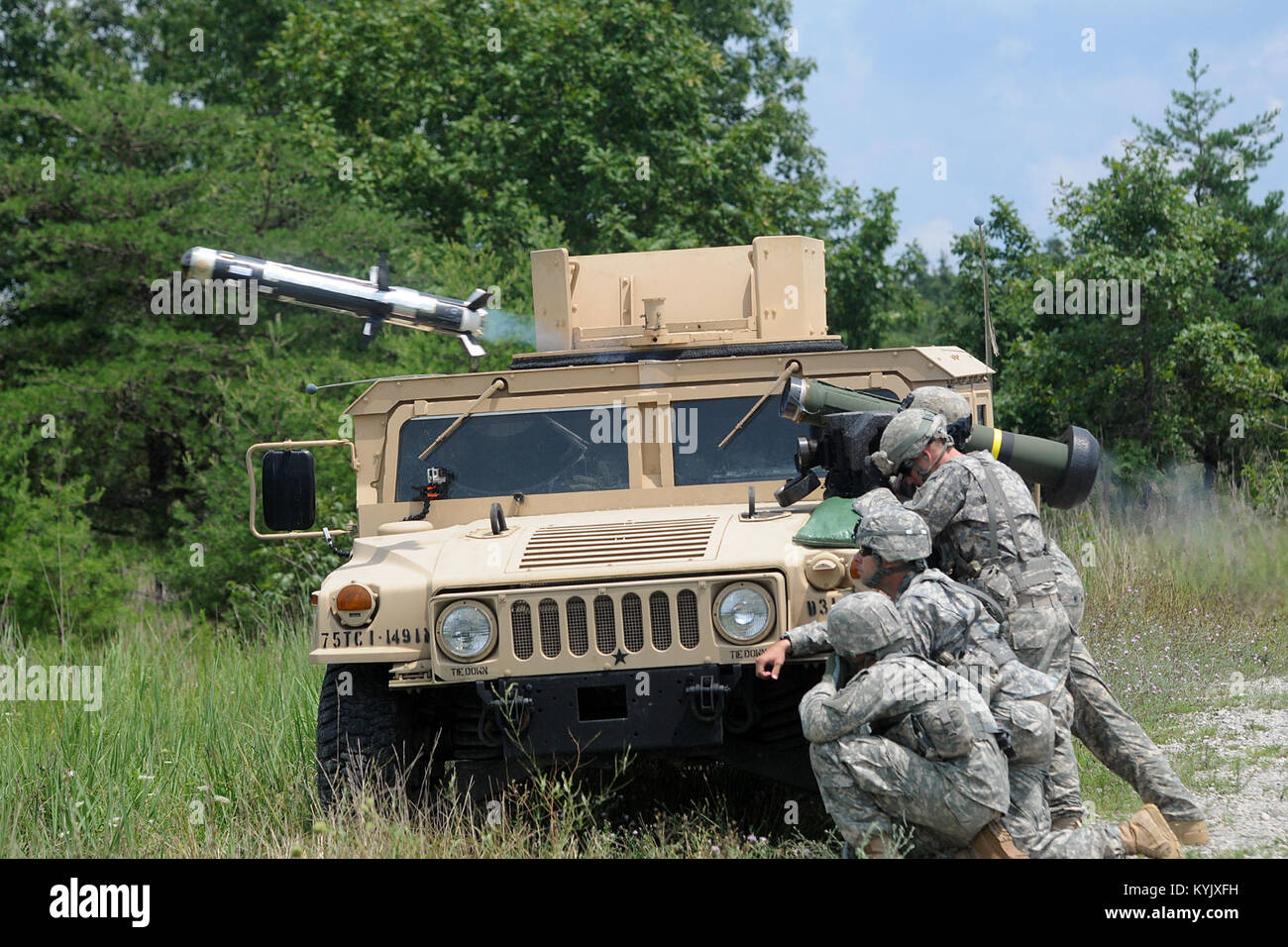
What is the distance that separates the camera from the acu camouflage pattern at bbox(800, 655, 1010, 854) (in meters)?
4.09

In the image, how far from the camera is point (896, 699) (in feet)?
13.5

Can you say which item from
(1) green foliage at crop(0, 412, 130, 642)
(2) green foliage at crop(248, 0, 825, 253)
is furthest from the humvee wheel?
(2) green foliage at crop(248, 0, 825, 253)

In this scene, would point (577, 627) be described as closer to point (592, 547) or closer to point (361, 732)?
point (592, 547)

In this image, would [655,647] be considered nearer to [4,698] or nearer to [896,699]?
[896,699]

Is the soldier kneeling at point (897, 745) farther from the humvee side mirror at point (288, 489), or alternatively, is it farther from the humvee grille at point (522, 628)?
the humvee side mirror at point (288, 489)

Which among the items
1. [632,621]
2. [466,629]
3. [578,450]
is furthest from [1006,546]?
[578,450]

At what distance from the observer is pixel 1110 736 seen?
4867mm

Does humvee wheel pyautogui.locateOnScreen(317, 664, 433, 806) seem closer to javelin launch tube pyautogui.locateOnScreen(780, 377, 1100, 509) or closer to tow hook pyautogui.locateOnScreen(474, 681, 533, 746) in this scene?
tow hook pyautogui.locateOnScreen(474, 681, 533, 746)

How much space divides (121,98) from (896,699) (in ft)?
44.6

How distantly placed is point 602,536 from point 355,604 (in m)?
0.88

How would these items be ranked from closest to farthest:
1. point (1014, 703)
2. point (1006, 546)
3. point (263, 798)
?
point (1014, 703)
point (1006, 546)
point (263, 798)

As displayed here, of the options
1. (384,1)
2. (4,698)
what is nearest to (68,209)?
(384,1)

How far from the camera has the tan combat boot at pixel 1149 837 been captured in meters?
4.36

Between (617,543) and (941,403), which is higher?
(941,403)
